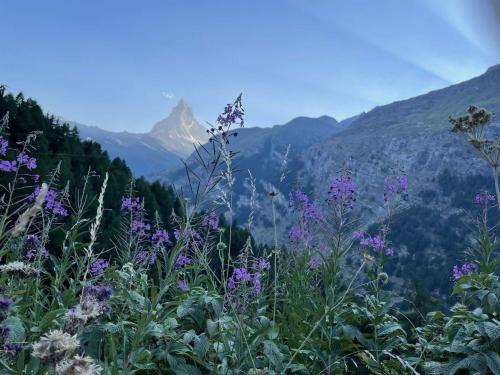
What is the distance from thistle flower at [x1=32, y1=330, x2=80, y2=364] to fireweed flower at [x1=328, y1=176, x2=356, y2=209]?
3393mm

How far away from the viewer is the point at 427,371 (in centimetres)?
416

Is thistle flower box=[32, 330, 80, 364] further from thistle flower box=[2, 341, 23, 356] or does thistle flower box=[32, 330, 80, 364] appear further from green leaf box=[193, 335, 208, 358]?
green leaf box=[193, 335, 208, 358]

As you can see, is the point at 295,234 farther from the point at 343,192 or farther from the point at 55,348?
the point at 55,348

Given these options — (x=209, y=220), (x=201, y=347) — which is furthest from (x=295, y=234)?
(x=201, y=347)

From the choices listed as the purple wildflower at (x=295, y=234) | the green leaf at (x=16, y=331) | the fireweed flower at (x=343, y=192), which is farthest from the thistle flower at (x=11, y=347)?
the purple wildflower at (x=295, y=234)

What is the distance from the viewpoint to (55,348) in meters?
1.25

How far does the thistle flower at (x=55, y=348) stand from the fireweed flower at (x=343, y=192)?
3393mm

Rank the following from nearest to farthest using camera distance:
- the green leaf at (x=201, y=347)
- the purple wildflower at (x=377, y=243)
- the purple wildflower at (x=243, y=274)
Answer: the green leaf at (x=201, y=347) < the purple wildflower at (x=243, y=274) < the purple wildflower at (x=377, y=243)

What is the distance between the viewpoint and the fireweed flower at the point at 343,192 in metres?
4.62

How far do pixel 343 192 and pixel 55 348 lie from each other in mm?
3989

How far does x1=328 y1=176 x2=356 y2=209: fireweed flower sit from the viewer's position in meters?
4.62

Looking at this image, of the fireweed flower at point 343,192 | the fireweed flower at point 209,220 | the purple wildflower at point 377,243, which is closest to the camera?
the fireweed flower at point 343,192

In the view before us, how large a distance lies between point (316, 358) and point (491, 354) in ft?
4.72

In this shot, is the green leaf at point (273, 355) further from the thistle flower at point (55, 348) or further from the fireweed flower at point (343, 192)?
the thistle flower at point (55, 348)
